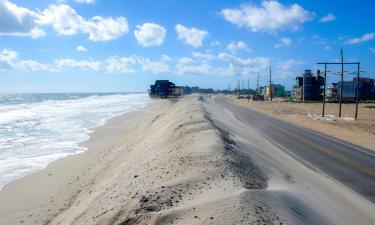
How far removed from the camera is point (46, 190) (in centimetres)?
1548

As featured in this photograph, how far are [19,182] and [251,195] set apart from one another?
11.2 m

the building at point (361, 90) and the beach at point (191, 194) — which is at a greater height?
the beach at point (191, 194)

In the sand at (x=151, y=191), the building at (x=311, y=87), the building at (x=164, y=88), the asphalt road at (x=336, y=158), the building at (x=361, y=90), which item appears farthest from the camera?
the building at (x=164, y=88)

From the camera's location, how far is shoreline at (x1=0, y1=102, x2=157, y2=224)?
12.6 meters

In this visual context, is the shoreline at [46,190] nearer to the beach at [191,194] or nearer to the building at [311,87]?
the beach at [191,194]

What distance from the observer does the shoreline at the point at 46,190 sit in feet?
41.2

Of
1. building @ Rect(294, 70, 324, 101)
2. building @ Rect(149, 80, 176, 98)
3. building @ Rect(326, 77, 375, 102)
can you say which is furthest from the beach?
building @ Rect(149, 80, 176, 98)

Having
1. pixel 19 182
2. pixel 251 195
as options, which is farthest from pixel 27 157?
pixel 251 195

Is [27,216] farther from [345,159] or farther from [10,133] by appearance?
[10,133]

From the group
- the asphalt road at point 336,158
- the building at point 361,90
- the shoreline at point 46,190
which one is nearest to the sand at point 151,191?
the shoreline at point 46,190

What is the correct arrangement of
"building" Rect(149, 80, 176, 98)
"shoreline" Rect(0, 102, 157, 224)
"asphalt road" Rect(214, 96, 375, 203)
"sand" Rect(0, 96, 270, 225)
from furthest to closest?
"building" Rect(149, 80, 176, 98) < "asphalt road" Rect(214, 96, 375, 203) < "shoreline" Rect(0, 102, 157, 224) < "sand" Rect(0, 96, 270, 225)

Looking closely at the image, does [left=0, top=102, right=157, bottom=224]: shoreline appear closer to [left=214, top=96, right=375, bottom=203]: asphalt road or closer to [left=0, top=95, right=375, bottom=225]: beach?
[left=0, top=95, right=375, bottom=225]: beach

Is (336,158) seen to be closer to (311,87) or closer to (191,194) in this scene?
(191,194)

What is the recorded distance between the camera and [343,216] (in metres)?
10.5
